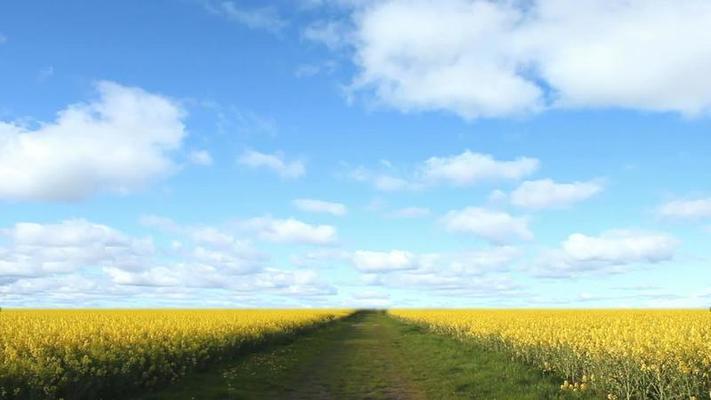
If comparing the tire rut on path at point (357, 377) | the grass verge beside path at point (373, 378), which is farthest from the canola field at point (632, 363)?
the tire rut on path at point (357, 377)

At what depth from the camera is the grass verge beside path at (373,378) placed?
742 inches

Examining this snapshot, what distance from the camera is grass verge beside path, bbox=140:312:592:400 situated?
18.8 meters

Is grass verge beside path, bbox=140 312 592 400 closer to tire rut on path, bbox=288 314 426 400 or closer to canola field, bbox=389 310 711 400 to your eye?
tire rut on path, bbox=288 314 426 400

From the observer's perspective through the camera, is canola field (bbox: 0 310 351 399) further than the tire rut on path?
No

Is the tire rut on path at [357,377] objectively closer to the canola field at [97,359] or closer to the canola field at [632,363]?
the canola field at [97,359]

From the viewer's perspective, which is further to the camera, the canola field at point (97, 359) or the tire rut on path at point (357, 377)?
the tire rut on path at point (357, 377)

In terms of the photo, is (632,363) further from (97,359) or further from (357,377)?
(97,359)

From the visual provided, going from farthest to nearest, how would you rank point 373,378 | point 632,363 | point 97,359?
point 373,378, point 97,359, point 632,363

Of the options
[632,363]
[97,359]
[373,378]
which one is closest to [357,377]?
[373,378]

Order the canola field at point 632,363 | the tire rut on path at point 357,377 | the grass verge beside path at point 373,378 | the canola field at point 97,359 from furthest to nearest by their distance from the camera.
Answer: the tire rut on path at point 357,377
the grass verge beside path at point 373,378
the canola field at point 632,363
the canola field at point 97,359

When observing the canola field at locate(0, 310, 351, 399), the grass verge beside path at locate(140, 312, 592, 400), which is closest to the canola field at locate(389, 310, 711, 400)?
the grass verge beside path at locate(140, 312, 592, 400)

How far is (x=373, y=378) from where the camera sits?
75.1 feet

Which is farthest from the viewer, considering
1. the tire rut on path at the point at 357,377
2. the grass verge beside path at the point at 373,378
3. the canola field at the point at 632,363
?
the tire rut on path at the point at 357,377

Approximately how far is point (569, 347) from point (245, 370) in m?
12.6
